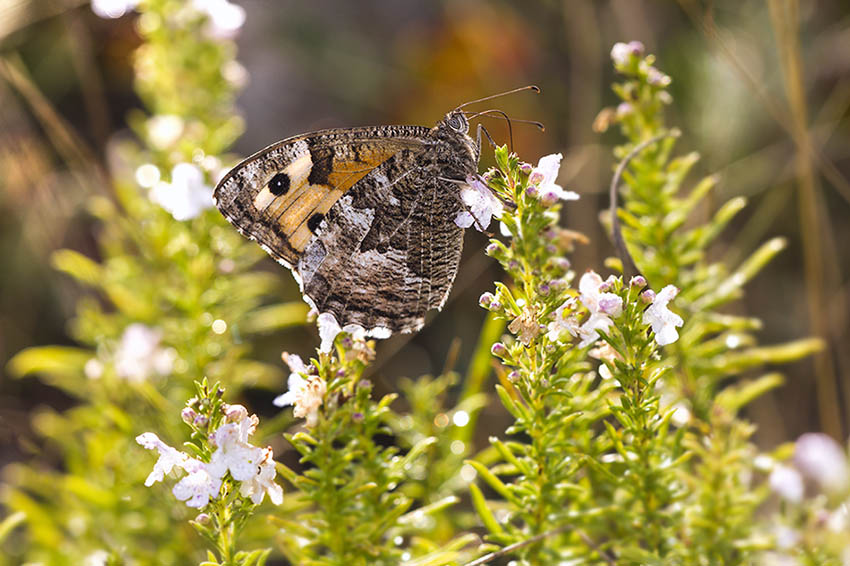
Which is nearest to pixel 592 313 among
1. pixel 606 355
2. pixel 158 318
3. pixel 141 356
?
pixel 606 355

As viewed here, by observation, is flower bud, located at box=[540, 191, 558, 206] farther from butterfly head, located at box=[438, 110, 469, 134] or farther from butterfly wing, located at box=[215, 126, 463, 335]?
butterfly head, located at box=[438, 110, 469, 134]

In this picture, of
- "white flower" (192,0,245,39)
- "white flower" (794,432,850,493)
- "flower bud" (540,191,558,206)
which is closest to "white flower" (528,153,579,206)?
"flower bud" (540,191,558,206)

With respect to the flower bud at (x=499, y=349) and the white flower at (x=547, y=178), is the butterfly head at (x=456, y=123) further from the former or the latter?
the flower bud at (x=499, y=349)

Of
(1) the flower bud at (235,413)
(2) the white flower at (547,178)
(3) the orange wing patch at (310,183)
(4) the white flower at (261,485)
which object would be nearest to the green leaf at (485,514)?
(4) the white flower at (261,485)

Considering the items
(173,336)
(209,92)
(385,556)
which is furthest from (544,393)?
(209,92)

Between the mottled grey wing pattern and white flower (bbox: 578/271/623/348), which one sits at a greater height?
the mottled grey wing pattern

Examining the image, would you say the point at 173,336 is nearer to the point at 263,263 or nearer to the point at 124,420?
the point at 124,420
